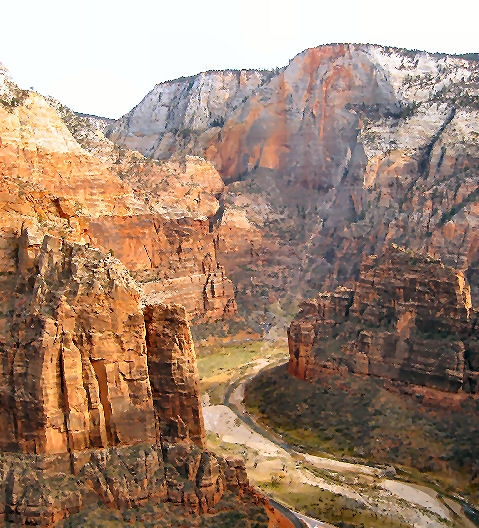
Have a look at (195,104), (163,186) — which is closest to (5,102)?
(163,186)

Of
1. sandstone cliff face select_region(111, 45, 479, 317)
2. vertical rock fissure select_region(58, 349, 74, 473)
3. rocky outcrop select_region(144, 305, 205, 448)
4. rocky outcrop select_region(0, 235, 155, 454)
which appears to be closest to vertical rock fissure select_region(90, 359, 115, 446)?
rocky outcrop select_region(0, 235, 155, 454)

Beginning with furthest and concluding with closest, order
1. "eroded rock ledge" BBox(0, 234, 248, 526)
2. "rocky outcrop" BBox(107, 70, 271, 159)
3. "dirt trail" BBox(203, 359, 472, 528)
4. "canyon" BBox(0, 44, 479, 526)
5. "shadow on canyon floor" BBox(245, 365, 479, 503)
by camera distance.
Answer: "rocky outcrop" BBox(107, 70, 271, 159) < "shadow on canyon floor" BBox(245, 365, 479, 503) < "dirt trail" BBox(203, 359, 472, 528) < "canyon" BBox(0, 44, 479, 526) < "eroded rock ledge" BBox(0, 234, 248, 526)

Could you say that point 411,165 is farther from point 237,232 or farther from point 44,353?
point 44,353

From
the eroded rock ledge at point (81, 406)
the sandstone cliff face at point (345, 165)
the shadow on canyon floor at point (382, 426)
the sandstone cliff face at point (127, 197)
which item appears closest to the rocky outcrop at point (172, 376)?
the eroded rock ledge at point (81, 406)

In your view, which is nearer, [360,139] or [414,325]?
[414,325]

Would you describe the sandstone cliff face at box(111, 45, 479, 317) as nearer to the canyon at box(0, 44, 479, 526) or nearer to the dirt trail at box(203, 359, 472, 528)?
the canyon at box(0, 44, 479, 526)
